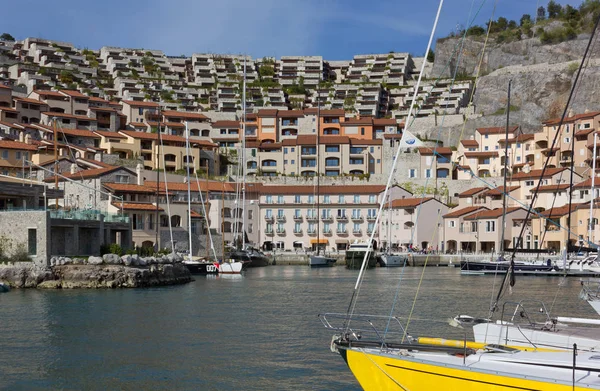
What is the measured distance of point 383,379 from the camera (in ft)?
46.3

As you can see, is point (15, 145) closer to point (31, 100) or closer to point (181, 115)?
point (31, 100)

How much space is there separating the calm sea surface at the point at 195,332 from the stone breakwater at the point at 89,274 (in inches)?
90.1

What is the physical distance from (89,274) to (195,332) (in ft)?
70.4

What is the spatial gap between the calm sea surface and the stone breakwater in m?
2.29

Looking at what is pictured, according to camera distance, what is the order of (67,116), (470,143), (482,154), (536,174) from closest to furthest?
(536,174), (482,154), (67,116), (470,143)

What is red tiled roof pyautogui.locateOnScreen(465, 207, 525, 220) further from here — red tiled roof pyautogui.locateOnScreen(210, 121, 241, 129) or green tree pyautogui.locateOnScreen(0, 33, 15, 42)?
green tree pyautogui.locateOnScreen(0, 33, 15, 42)

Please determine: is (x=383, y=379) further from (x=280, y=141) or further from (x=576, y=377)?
(x=280, y=141)

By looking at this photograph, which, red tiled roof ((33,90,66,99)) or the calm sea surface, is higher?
red tiled roof ((33,90,66,99))

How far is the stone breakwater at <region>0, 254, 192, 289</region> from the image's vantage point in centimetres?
4688

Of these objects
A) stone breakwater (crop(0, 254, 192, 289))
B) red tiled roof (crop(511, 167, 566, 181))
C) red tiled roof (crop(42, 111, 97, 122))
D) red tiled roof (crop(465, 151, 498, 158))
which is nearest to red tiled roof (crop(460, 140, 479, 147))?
red tiled roof (crop(465, 151, 498, 158))

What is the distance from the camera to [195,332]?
2861 centimetres

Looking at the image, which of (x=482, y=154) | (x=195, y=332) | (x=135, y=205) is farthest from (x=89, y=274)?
(x=482, y=154)

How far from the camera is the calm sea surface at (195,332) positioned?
2042cm

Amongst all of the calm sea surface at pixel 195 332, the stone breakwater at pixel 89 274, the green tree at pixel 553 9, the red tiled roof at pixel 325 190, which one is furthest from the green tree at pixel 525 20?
the stone breakwater at pixel 89 274
